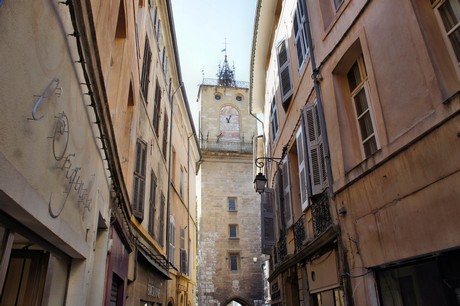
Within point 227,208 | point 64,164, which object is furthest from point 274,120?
point 227,208

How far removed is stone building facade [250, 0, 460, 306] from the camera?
381 centimetres

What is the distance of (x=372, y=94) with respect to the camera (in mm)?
5270

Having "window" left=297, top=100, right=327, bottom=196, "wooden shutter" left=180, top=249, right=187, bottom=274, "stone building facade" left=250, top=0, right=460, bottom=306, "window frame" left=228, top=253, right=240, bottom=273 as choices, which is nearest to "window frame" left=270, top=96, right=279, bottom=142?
"stone building facade" left=250, top=0, right=460, bottom=306

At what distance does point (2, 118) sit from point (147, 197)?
8.76 m

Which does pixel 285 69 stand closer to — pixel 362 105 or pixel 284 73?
pixel 284 73

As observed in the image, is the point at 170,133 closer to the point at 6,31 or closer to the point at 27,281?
the point at 27,281

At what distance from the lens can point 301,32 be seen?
347 inches

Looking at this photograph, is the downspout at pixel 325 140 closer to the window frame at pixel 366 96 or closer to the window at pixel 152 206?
the window frame at pixel 366 96

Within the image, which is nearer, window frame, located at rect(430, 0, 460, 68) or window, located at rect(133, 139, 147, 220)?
window frame, located at rect(430, 0, 460, 68)

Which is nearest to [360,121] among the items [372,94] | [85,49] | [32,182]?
[372,94]

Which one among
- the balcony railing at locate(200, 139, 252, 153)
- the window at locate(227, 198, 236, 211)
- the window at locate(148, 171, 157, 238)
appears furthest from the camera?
the balcony railing at locate(200, 139, 252, 153)

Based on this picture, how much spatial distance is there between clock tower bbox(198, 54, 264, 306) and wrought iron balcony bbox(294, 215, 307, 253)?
15886 mm

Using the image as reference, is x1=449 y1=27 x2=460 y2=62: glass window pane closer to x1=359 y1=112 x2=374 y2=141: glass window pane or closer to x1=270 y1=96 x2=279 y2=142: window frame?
x1=359 y1=112 x2=374 y2=141: glass window pane

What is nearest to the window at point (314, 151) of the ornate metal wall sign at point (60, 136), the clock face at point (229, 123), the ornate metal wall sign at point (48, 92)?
the ornate metal wall sign at point (60, 136)
